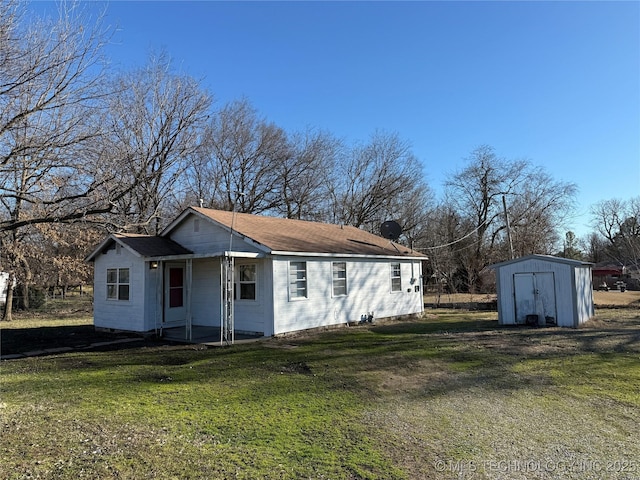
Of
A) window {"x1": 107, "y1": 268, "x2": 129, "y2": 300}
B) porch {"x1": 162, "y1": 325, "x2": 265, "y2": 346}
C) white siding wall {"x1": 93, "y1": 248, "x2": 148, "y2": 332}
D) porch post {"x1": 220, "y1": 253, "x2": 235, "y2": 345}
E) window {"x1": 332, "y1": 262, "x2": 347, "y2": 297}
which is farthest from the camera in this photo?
window {"x1": 332, "y1": 262, "x2": 347, "y2": 297}

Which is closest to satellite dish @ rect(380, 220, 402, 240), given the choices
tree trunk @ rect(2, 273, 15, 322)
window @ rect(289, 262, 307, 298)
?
window @ rect(289, 262, 307, 298)

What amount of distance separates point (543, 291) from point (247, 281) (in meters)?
10.3

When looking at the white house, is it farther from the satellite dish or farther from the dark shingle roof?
the satellite dish

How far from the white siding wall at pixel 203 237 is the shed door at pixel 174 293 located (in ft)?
3.05

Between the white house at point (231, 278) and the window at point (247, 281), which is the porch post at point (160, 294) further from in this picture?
the window at point (247, 281)

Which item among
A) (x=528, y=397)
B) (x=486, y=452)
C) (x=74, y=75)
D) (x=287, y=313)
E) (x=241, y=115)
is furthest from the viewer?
(x=241, y=115)

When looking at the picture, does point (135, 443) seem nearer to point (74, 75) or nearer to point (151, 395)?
point (151, 395)

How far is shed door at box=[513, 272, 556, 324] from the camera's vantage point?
15125 mm

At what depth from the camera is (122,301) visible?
1461 centimetres

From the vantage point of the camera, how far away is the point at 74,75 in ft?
26.5

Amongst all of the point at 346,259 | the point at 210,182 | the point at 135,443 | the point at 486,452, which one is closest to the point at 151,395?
the point at 135,443

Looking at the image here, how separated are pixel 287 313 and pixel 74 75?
8.31 metres

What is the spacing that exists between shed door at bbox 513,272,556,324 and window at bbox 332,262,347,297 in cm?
619

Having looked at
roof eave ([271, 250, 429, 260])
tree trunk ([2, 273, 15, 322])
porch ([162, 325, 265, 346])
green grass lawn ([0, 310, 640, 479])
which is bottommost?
green grass lawn ([0, 310, 640, 479])
